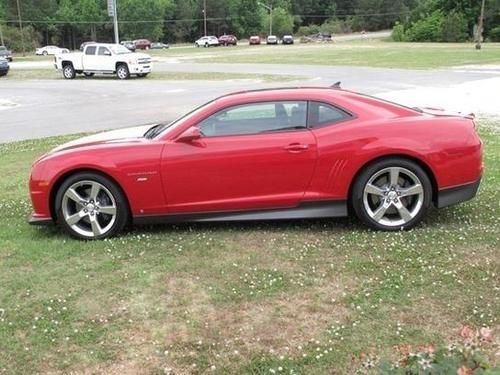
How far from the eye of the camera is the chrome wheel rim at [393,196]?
228 inches

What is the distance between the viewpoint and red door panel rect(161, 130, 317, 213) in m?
5.75

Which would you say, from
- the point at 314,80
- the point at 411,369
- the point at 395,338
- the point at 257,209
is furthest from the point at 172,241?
the point at 314,80

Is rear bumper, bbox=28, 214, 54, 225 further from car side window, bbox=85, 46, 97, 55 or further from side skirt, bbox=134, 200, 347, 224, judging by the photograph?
car side window, bbox=85, 46, 97, 55

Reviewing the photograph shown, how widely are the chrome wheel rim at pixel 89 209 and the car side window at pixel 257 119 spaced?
1113 millimetres

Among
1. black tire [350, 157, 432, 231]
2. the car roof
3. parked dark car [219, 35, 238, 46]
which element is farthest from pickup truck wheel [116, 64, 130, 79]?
parked dark car [219, 35, 238, 46]

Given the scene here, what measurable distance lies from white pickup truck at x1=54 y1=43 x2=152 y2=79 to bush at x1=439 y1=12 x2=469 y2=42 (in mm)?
73385

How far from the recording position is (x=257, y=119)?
19.4ft

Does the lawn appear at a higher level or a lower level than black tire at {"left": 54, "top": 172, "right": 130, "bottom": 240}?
lower

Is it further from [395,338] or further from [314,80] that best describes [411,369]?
[314,80]

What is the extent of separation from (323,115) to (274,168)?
68 cm

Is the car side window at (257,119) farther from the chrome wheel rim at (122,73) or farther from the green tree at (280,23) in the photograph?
the green tree at (280,23)

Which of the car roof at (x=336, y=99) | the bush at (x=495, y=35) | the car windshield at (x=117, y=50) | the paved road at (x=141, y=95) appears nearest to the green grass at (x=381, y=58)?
the paved road at (x=141, y=95)

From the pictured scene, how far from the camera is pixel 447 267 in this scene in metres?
4.86

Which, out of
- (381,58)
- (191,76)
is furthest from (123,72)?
(381,58)
